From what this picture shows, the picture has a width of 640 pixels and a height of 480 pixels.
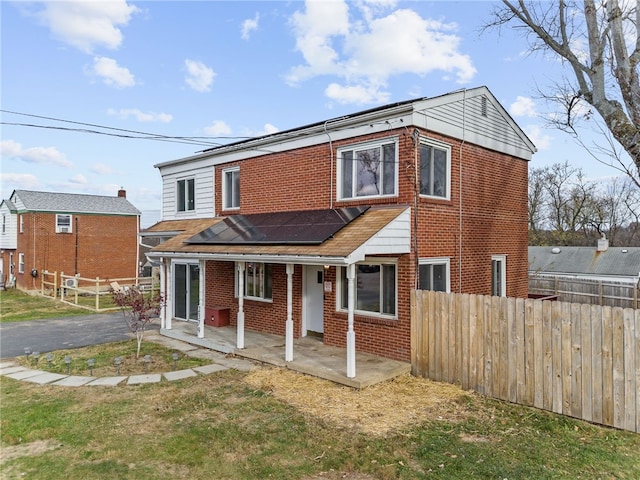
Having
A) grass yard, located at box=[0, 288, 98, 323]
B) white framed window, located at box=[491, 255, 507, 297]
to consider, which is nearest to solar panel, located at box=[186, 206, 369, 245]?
white framed window, located at box=[491, 255, 507, 297]

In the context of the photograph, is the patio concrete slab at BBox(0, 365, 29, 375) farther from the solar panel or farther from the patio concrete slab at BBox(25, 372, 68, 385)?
the solar panel

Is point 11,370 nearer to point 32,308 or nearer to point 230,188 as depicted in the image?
point 230,188

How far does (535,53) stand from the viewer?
486 inches

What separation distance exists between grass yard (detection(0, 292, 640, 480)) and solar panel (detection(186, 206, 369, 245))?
130 inches

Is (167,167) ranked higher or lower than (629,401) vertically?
higher

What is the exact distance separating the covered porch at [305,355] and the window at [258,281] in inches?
45.2

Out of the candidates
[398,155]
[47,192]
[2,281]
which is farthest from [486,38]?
[2,281]

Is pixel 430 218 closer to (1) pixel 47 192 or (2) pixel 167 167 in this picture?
(2) pixel 167 167

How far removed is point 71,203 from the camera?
89.6 feet

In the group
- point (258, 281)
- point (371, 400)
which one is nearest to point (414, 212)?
point (371, 400)

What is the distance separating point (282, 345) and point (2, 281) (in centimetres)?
2771

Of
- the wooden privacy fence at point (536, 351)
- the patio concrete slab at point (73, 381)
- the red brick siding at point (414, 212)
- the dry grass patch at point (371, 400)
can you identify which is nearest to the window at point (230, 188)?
the red brick siding at point (414, 212)

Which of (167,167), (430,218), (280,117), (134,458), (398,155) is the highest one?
(280,117)

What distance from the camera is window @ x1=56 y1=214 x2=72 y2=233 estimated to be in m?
26.4
